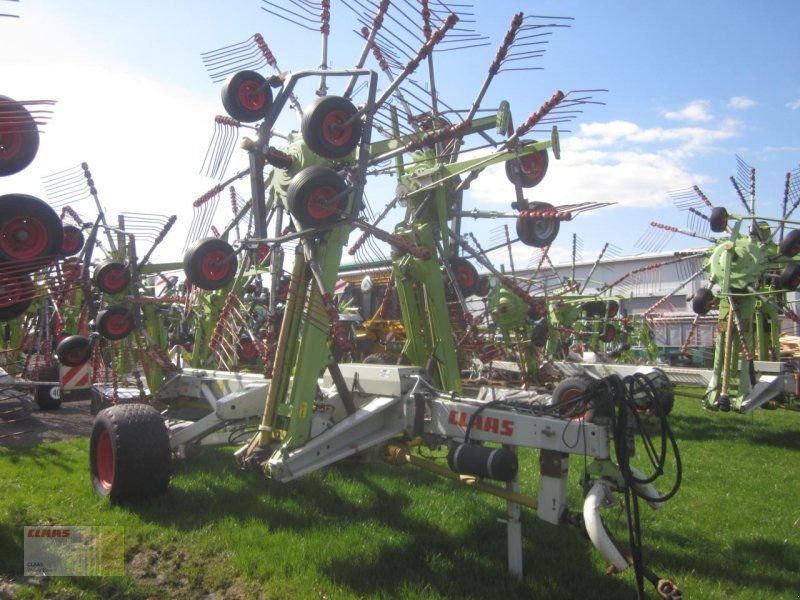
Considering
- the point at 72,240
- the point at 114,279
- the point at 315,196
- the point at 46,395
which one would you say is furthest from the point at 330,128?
the point at 46,395

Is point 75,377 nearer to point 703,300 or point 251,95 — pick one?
point 251,95

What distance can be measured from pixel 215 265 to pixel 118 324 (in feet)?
11.2

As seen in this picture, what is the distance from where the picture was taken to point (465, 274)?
7.12 metres

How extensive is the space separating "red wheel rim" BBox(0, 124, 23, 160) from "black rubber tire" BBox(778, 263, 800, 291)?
32.7 ft

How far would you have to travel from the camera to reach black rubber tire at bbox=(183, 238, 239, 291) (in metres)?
5.71

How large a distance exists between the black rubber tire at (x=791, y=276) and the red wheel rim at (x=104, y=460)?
9486 mm

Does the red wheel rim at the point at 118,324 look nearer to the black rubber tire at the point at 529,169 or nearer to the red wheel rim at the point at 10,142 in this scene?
the red wheel rim at the point at 10,142

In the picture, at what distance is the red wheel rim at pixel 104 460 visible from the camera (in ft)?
20.5

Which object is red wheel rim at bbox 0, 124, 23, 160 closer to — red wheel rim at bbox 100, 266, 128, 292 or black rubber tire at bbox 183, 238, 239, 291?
black rubber tire at bbox 183, 238, 239, 291

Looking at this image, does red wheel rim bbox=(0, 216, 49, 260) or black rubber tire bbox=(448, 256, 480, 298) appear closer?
red wheel rim bbox=(0, 216, 49, 260)

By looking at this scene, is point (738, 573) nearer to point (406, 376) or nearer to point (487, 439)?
point (487, 439)

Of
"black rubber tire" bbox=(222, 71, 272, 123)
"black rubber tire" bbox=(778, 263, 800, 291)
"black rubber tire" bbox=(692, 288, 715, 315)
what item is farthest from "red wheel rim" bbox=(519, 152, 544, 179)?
"black rubber tire" bbox=(692, 288, 715, 315)

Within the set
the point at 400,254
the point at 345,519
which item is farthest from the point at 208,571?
the point at 400,254

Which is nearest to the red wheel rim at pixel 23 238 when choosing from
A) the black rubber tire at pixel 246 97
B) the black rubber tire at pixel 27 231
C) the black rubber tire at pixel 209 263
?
the black rubber tire at pixel 27 231
